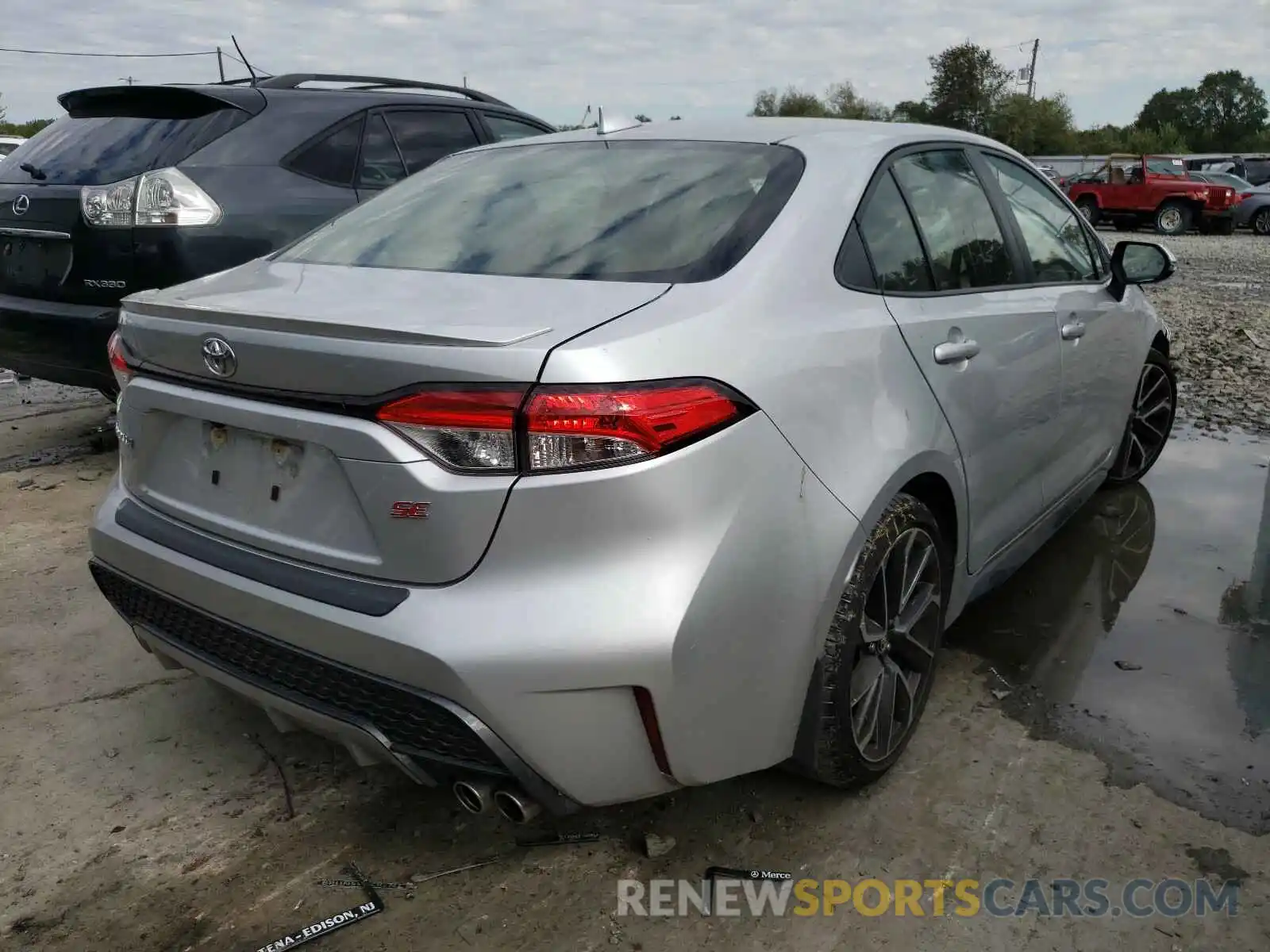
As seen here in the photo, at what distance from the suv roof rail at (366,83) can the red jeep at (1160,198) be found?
63.5 ft

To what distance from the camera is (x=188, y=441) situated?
2156 millimetres

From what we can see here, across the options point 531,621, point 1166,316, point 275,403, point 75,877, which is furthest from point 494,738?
point 1166,316

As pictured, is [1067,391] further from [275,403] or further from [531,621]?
[275,403]

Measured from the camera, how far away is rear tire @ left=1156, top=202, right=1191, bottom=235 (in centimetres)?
2281

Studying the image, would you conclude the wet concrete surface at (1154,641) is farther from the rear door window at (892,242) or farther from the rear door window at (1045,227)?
the rear door window at (892,242)

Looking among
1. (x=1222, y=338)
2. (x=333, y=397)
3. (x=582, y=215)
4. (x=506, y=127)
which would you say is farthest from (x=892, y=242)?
(x=1222, y=338)

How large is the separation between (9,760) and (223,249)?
2.32 metres

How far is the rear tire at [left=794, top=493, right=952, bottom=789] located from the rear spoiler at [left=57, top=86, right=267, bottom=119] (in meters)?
3.64

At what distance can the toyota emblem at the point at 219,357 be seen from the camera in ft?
6.46

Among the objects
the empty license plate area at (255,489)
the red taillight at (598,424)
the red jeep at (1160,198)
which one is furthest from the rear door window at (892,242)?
the red jeep at (1160,198)

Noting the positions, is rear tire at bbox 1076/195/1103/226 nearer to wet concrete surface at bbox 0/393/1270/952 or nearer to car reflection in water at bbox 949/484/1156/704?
car reflection in water at bbox 949/484/1156/704

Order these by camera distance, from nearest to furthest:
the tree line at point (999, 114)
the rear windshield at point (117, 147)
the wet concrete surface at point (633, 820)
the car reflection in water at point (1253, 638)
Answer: the wet concrete surface at point (633, 820) → the car reflection in water at point (1253, 638) → the rear windshield at point (117, 147) → the tree line at point (999, 114)

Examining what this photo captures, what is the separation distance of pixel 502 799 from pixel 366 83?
4.67 meters

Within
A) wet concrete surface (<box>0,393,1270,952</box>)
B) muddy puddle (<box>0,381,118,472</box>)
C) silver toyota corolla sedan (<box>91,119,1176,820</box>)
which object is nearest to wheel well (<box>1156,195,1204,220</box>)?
wet concrete surface (<box>0,393,1270,952</box>)
